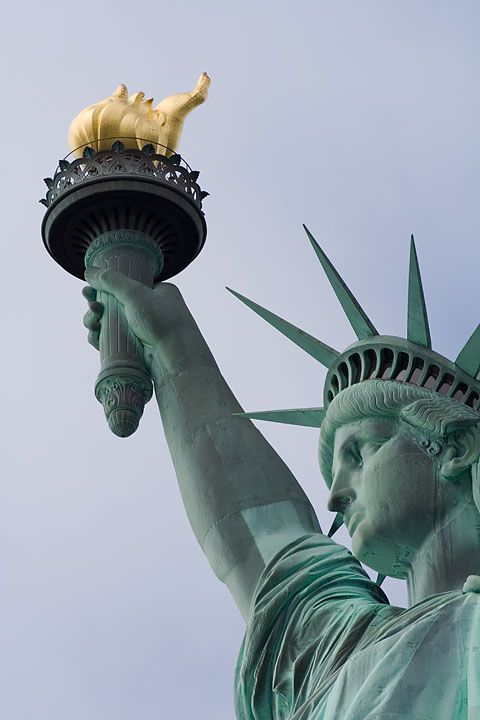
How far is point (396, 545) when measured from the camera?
886cm

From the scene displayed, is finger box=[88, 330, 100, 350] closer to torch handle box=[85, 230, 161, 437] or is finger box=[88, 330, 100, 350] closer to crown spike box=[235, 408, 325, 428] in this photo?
torch handle box=[85, 230, 161, 437]

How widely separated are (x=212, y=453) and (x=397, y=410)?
76.5 inches

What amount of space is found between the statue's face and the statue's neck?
5 cm

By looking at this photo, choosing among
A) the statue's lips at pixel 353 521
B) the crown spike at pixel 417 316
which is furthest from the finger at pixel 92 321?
the statue's lips at pixel 353 521

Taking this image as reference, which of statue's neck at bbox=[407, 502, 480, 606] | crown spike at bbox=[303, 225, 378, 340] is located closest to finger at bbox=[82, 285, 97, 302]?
crown spike at bbox=[303, 225, 378, 340]

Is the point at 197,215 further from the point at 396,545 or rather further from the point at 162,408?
the point at 396,545

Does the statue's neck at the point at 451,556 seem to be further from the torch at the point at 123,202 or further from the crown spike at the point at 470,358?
the torch at the point at 123,202

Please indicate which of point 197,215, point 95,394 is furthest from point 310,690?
point 197,215

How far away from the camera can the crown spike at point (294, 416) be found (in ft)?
32.4

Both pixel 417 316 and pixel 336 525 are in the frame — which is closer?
pixel 417 316

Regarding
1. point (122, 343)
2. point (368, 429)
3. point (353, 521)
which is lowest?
point (353, 521)

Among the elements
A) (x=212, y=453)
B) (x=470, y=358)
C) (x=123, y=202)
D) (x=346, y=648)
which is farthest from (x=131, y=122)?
(x=346, y=648)

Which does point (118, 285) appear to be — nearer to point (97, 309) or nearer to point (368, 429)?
point (97, 309)

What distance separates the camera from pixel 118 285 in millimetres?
11672
